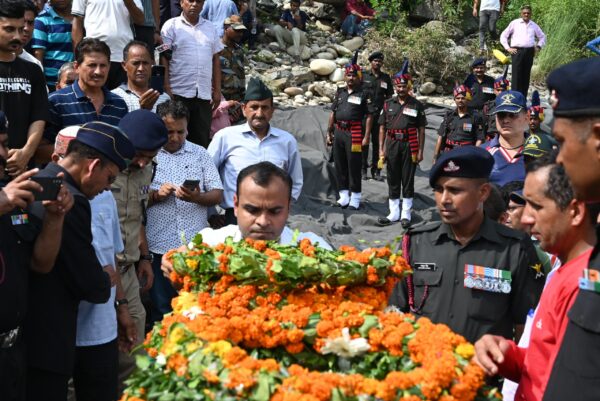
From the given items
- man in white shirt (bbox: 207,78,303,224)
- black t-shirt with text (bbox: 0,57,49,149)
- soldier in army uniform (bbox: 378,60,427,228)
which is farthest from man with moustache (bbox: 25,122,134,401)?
soldier in army uniform (bbox: 378,60,427,228)

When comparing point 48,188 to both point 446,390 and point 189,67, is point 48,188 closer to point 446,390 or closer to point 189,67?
point 446,390

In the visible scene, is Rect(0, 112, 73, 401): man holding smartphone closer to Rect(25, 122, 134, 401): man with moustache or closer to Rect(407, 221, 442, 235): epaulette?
Rect(25, 122, 134, 401): man with moustache

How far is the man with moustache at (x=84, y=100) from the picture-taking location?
19.4 ft

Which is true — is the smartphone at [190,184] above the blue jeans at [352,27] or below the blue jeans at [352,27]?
above

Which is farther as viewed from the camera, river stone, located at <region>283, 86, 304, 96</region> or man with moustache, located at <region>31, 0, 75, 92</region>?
river stone, located at <region>283, 86, 304, 96</region>

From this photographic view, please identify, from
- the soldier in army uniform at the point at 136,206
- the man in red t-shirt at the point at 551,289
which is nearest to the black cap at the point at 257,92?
the soldier in army uniform at the point at 136,206

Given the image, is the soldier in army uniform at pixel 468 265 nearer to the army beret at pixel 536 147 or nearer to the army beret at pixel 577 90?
the army beret at pixel 577 90

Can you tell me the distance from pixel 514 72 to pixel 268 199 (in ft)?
48.5

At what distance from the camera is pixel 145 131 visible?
205 inches

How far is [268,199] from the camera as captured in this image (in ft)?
12.9

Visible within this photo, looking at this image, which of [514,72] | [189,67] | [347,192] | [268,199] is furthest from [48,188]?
[514,72]

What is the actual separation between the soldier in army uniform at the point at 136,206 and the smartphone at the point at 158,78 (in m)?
2.38

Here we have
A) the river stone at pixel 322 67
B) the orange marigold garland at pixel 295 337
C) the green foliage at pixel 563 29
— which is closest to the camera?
the orange marigold garland at pixel 295 337

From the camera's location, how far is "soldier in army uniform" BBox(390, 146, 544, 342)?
4055 millimetres
